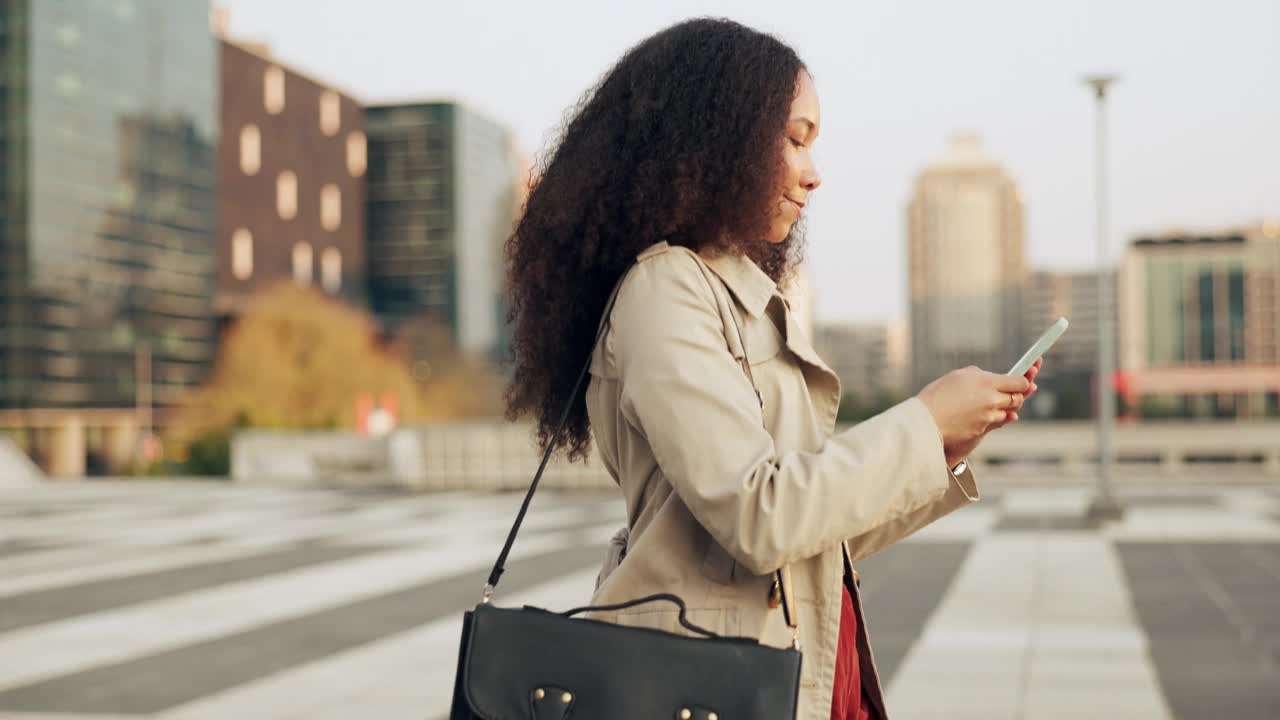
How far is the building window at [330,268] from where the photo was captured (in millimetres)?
71125

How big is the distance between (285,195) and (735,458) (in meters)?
68.8

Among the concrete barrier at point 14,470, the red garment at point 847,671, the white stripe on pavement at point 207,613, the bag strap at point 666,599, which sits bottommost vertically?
the concrete barrier at point 14,470

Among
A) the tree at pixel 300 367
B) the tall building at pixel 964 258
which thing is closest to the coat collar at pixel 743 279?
the tree at pixel 300 367

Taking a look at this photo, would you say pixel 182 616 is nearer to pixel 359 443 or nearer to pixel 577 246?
pixel 577 246

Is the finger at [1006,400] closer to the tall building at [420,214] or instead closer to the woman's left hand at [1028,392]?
the woman's left hand at [1028,392]

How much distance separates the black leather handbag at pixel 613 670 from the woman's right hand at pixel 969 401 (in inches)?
9.7

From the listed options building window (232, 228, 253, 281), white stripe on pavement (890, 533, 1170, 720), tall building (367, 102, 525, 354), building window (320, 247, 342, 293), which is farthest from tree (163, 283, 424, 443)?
white stripe on pavement (890, 533, 1170, 720)

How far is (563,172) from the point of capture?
175cm

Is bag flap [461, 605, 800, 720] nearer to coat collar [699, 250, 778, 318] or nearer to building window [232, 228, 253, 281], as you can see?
coat collar [699, 250, 778, 318]

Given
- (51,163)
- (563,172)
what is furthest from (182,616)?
(51,163)

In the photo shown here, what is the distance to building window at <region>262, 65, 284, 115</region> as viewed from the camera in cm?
6606

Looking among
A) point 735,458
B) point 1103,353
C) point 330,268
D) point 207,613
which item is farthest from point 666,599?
point 330,268

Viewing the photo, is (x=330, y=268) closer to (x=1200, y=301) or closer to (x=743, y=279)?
(x=743, y=279)

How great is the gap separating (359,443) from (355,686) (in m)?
18.7
